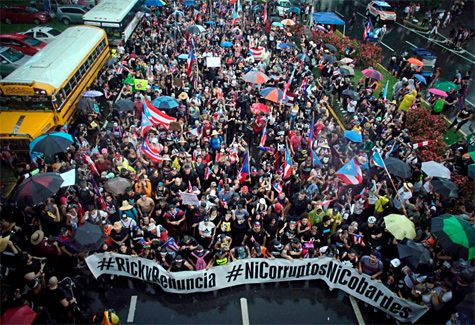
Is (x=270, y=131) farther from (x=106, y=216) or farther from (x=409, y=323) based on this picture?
(x=409, y=323)

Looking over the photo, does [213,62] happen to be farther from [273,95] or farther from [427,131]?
[427,131]

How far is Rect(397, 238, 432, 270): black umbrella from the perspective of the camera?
284 inches

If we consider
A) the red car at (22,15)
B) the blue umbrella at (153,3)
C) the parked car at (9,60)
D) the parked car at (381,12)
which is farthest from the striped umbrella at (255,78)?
the parked car at (381,12)

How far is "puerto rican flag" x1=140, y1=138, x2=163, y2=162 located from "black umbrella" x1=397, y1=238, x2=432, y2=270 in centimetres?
686

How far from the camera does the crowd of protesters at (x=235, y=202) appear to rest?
7691mm

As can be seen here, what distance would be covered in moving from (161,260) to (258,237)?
2.35 metres

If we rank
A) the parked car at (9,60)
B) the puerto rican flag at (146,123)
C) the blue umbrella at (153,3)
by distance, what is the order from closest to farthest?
the puerto rican flag at (146,123) → the parked car at (9,60) → the blue umbrella at (153,3)

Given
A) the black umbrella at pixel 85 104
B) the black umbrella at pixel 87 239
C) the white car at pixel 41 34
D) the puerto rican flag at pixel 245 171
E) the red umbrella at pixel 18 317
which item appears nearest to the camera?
the red umbrella at pixel 18 317

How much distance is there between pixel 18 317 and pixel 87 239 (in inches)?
75.0

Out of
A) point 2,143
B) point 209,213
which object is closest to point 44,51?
point 2,143

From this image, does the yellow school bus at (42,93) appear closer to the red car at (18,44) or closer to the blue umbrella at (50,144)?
the blue umbrella at (50,144)

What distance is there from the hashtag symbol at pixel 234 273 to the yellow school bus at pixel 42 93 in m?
8.14

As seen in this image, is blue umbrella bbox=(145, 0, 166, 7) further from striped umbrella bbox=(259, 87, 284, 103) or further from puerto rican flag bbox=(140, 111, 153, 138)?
puerto rican flag bbox=(140, 111, 153, 138)

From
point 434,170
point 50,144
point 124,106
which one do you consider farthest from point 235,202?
point 124,106
